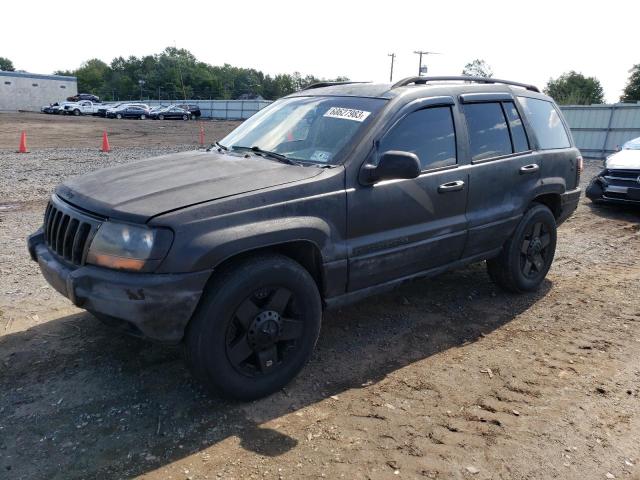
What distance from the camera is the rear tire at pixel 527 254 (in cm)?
484

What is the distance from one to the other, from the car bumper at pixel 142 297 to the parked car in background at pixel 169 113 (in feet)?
151

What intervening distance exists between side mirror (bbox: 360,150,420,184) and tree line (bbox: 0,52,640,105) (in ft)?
229

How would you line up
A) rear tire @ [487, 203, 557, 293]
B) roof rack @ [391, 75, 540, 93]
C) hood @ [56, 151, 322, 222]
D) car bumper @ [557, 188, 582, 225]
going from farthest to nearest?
car bumper @ [557, 188, 582, 225] → rear tire @ [487, 203, 557, 293] → roof rack @ [391, 75, 540, 93] → hood @ [56, 151, 322, 222]

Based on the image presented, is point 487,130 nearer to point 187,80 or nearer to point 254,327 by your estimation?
point 254,327

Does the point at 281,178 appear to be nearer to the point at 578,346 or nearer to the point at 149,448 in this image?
the point at 149,448

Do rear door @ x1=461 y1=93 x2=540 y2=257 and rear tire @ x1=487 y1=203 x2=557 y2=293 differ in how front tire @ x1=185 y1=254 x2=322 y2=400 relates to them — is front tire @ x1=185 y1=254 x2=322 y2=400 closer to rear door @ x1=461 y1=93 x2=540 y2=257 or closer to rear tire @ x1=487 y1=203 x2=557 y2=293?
rear door @ x1=461 y1=93 x2=540 y2=257

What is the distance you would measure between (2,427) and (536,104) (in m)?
5.13

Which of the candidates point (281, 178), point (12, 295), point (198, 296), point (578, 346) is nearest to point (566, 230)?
point (578, 346)

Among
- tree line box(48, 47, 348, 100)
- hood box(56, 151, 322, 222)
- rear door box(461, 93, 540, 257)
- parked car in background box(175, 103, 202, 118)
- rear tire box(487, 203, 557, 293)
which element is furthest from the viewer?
tree line box(48, 47, 348, 100)

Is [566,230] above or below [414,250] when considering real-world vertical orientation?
below

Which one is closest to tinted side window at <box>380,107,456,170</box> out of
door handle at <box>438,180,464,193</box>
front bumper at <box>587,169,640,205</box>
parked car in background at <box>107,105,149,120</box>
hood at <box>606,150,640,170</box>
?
door handle at <box>438,180,464,193</box>

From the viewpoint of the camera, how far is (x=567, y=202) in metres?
5.36

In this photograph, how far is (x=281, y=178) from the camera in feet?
10.8

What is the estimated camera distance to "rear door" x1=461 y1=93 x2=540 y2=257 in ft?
14.3
